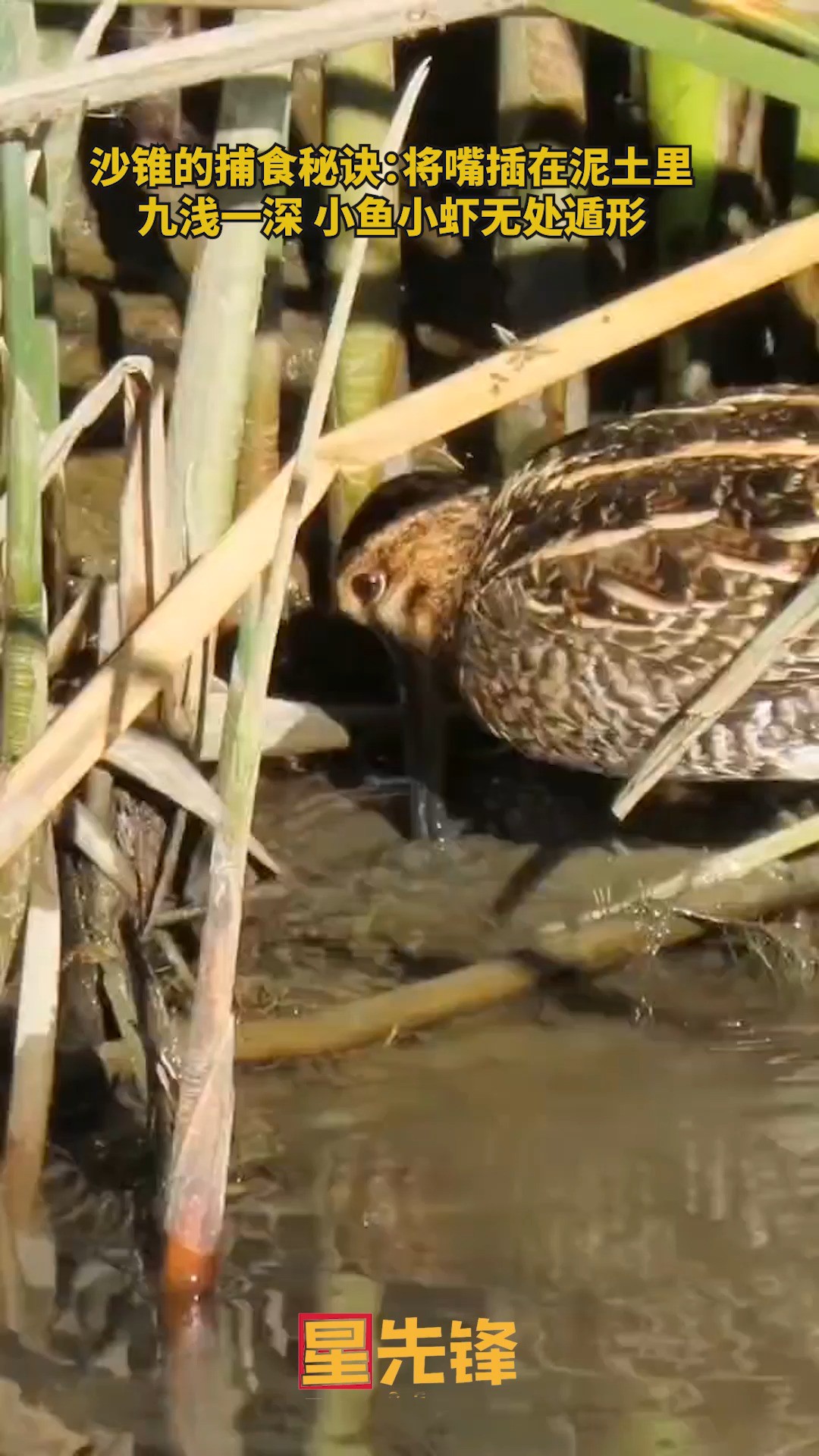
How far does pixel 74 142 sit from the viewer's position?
318 cm

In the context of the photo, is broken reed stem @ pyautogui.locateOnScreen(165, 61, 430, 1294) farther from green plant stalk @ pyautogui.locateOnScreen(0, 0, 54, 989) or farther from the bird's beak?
the bird's beak

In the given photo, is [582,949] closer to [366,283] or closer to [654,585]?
[654,585]

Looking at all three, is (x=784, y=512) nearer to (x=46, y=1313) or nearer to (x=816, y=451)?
(x=816, y=451)

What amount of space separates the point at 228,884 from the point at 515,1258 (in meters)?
0.65

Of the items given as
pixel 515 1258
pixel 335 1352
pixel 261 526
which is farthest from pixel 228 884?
pixel 515 1258

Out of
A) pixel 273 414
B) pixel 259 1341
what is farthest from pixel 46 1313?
pixel 273 414

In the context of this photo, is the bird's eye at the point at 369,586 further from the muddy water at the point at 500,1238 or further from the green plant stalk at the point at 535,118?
the muddy water at the point at 500,1238

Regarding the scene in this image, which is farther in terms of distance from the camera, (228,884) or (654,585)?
(654,585)

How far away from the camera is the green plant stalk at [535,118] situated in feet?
12.9

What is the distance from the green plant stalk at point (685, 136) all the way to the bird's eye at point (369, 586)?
70 centimetres

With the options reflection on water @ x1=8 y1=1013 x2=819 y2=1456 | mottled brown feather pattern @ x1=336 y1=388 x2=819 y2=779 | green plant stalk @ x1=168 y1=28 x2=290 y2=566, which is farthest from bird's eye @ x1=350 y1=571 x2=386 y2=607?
reflection on water @ x1=8 y1=1013 x2=819 y2=1456

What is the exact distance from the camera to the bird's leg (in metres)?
4.00

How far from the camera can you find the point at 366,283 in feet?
13.1

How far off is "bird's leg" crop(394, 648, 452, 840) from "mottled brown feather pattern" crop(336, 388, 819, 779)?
0.21 m
